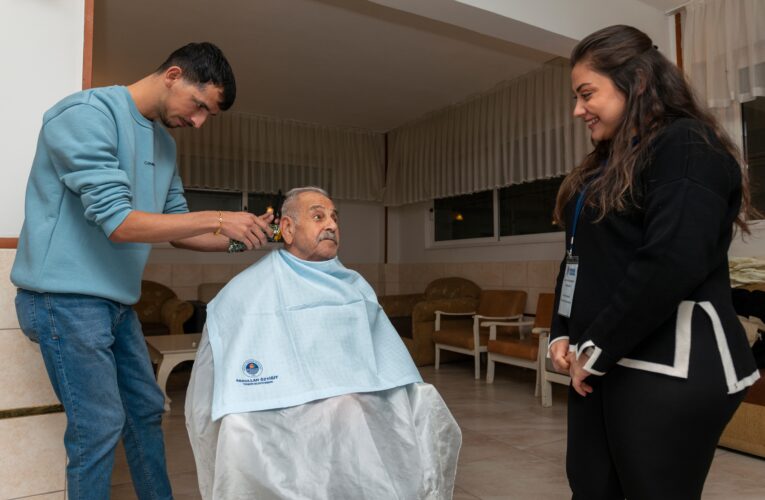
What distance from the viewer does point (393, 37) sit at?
4.42 meters

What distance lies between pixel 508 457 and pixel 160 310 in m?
4.21

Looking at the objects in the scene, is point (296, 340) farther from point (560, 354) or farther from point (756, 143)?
point (756, 143)

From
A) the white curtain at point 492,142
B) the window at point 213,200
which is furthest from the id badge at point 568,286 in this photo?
the window at point 213,200

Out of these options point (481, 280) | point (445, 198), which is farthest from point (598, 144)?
point (445, 198)

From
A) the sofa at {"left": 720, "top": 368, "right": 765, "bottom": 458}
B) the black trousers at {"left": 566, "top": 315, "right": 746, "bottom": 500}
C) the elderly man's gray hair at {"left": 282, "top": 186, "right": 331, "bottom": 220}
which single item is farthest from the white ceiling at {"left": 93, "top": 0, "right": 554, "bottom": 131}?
the black trousers at {"left": 566, "top": 315, "right": 746, "bottom": 500}

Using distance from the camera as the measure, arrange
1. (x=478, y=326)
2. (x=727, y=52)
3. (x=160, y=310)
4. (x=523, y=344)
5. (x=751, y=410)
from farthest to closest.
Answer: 1. (x=160, y=310)
2. (x=478, y=326)
3. (x=523, y=344)
4. (x=727, y=52)
5. (x=751, y=410)

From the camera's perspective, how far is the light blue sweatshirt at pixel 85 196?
136 centimetres

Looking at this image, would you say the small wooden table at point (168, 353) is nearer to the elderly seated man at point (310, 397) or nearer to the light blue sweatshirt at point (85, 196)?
the elderly seated man at point (310, 397)

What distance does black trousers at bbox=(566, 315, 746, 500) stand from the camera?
41.5 inches

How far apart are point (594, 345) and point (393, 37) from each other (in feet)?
12.7

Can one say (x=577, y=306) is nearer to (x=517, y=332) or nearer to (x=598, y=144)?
(x=598, y=144)

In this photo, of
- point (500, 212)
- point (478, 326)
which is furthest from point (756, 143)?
point (500, 212)

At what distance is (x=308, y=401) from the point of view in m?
1.52

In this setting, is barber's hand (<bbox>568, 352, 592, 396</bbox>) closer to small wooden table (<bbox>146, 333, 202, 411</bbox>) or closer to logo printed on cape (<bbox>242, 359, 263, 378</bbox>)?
logo printed on cape (<bbox>242, 359, 263, 378</bbox>)
